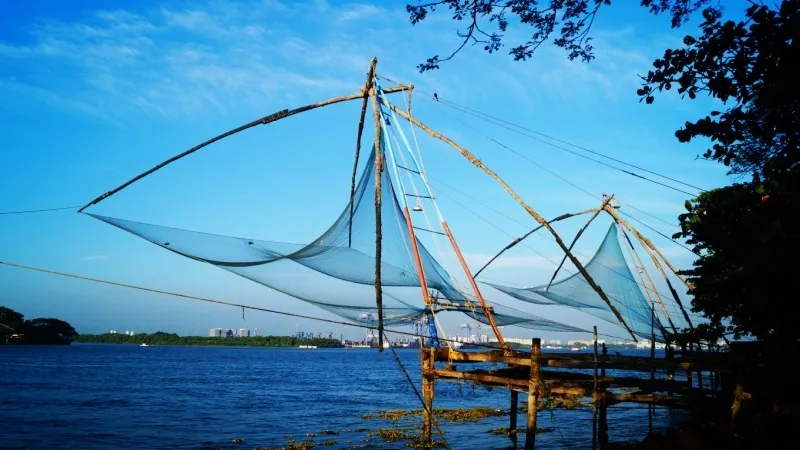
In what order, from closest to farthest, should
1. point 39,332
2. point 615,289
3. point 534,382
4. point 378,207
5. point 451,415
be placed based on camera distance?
point 378,207 < point 534,382 < point 615,289 < point 451,415 < point 39,332

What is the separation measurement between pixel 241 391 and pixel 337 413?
1089cm

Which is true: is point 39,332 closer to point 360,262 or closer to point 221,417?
point 221,417

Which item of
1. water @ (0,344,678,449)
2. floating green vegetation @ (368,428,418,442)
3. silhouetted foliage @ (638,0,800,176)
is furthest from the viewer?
water @ (0,344,678,449)

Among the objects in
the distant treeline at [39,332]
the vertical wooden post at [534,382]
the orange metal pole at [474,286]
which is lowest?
the distant treeline at [39,332]

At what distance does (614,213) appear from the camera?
13.0 meters

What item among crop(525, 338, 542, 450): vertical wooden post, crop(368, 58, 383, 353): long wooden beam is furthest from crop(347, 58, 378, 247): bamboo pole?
crop(525, 338, 542, 450): vertical wooden post

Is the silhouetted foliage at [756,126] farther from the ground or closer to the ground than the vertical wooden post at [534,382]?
farther from the ground

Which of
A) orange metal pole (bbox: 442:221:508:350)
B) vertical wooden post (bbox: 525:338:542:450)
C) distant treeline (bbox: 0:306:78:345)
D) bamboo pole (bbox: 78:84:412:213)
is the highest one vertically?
bamboo pole (bbox: 78:84:412:213)

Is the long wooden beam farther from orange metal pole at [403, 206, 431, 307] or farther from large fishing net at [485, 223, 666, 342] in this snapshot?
large fishing net at [485, 223, 666, 342]

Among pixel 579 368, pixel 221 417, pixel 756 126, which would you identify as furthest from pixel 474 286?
pixel 221 417

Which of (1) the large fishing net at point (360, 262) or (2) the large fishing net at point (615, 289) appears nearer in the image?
(1) the large fishing net at point (360, 262)

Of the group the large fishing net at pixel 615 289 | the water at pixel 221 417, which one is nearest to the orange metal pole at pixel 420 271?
the water at pixel 221 417

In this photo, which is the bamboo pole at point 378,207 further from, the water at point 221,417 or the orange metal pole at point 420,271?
the water at point 221,417

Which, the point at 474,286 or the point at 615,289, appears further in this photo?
the point at 615,289
